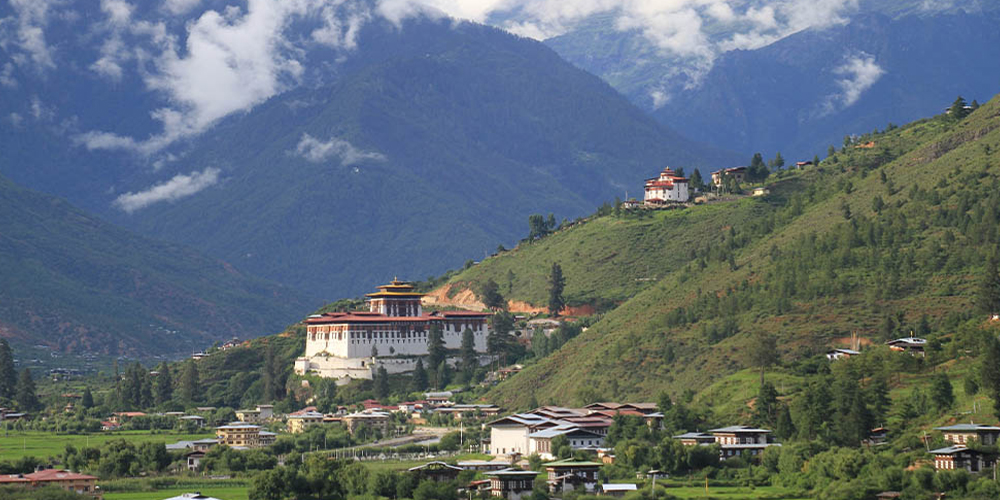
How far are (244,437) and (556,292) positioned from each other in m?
53.2

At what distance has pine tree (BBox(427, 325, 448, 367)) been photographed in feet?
573

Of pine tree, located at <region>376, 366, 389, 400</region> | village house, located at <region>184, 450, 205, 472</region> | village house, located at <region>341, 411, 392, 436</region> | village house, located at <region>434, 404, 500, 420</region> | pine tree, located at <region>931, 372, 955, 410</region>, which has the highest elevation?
pine tree, located at <region>376, 366, 389, 400</region>

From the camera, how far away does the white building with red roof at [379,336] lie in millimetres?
176000

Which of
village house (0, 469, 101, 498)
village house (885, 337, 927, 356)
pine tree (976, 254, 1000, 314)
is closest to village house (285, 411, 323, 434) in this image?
village house (0, 469, 101, 498)

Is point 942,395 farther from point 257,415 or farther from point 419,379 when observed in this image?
point 257,415

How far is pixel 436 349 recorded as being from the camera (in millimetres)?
175375

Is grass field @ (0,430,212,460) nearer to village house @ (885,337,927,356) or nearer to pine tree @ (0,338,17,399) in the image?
pine tree @ (0,338,17,399)

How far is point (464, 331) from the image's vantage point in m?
178

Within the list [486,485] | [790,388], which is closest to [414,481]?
[486,485]

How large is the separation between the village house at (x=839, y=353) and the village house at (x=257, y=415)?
2079 inches

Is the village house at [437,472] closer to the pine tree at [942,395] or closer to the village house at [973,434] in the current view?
the village house at [973,434]

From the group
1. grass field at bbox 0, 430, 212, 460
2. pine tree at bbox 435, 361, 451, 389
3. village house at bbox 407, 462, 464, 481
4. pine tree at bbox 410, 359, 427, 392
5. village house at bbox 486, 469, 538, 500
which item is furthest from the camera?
pine tree at bbox 435, 361, 451, 389

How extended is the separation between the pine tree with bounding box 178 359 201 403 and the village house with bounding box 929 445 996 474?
95.9 m

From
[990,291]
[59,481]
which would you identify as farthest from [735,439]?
[59,481]
